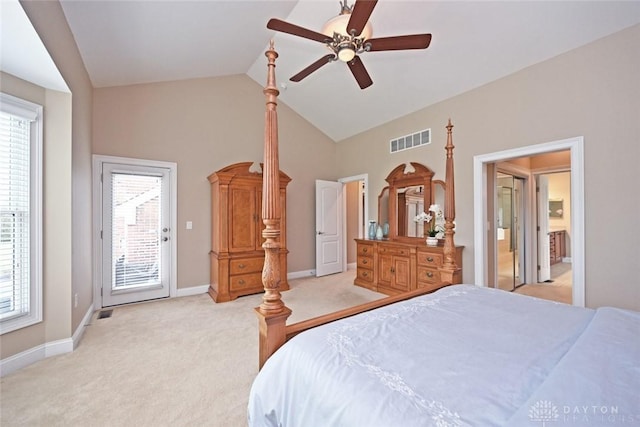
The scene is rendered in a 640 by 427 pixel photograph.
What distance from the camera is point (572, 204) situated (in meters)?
2.87

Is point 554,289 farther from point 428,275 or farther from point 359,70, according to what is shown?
point 359,70

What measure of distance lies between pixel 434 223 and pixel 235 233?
295cm

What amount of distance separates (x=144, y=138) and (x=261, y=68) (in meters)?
2.05

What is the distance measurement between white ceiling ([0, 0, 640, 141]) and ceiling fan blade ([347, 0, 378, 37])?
1.19 m

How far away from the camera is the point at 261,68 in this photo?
4.43 metres

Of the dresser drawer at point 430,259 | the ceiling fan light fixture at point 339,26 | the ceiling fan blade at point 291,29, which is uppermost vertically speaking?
the ceiling fan light fixture at point 339,26

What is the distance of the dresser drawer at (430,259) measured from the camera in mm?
3592

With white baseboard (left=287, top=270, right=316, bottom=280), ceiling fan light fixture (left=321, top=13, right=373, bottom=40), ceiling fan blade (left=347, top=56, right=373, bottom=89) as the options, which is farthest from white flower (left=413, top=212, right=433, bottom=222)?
ceiling fan light fixture (left=321, top=13, right=373, bottom=40)

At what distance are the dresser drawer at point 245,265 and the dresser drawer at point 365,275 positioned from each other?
5.59 ft

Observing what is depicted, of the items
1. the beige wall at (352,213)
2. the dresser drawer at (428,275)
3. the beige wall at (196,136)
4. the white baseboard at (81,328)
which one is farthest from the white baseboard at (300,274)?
the white baseboard at (81,328)

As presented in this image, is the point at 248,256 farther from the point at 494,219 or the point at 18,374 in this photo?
the point at 494,219

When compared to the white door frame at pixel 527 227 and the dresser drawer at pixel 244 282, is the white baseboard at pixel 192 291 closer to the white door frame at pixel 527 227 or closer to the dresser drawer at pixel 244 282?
the dresser drawer at pixel 244 282

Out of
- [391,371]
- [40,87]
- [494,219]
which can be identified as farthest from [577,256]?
[40,87]

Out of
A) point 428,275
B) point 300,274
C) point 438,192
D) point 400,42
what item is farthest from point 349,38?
point 300,274
